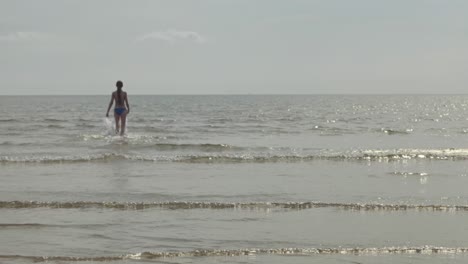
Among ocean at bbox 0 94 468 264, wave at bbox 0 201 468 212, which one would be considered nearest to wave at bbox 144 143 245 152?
ocean at bbox 0 94 468 264

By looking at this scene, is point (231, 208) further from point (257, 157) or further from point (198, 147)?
point (198, 147)

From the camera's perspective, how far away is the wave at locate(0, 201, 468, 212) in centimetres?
959

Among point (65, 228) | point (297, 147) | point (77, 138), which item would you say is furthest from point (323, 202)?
point (77, 138)

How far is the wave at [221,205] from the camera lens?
378 inches

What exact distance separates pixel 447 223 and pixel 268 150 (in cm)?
1171

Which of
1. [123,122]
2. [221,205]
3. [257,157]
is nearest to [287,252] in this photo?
[221,205]

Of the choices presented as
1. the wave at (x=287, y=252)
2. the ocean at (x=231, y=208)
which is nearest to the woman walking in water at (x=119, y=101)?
the ocean at (x=231, y=208)

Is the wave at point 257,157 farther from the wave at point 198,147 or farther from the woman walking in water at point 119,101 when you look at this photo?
the woman walking in water at point 119,101

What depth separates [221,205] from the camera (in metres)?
9.81

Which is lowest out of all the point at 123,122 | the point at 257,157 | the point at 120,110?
the point at 257,157

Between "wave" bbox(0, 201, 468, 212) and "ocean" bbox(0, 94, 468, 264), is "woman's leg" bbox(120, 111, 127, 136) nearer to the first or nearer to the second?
"ocean" bbox(0, 94, 468, 264)
